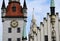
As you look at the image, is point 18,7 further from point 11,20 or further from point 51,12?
point 51,12

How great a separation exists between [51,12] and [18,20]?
73.5ft

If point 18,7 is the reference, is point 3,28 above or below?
below

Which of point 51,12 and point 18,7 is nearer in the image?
point 51,12

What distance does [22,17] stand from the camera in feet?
218

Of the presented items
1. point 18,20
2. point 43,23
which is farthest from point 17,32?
point 43,23

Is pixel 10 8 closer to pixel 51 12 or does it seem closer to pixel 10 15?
pixel 10 15

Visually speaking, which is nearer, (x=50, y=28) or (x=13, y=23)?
(x=50, y=28)

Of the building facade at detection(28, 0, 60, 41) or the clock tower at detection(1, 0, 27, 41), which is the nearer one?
the building facade at detection(28, 0, 60, 41)

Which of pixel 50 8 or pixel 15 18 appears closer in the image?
pixel 50 8

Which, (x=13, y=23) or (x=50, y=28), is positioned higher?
(x=50, y=28)

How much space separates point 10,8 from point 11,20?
3185 mm

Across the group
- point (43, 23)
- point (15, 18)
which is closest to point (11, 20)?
point (15, 18)

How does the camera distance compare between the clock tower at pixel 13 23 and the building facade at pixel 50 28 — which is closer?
the building facade at pixel 50 28

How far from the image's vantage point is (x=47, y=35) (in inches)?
1774
